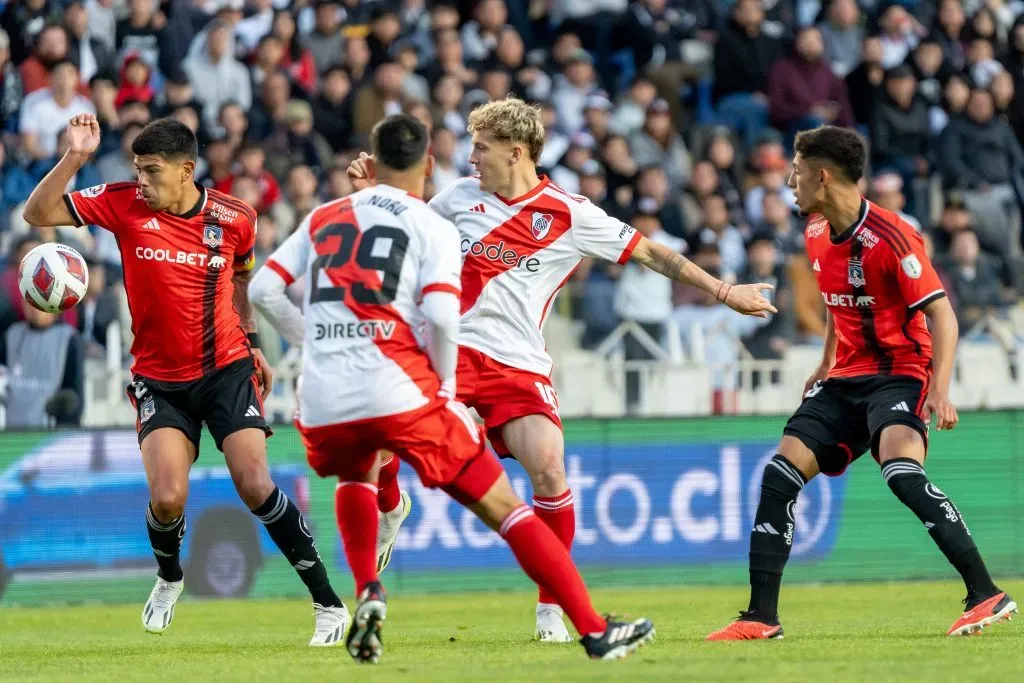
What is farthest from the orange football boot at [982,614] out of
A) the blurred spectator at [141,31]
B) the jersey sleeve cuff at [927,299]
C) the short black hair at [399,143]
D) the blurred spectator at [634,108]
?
the blurred spectator at [141,31]

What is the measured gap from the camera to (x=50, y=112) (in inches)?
679

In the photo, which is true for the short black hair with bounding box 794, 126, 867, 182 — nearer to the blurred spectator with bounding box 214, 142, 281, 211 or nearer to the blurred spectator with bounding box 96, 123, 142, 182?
the blurred spectator with bounding box 214, 142, 281, 211

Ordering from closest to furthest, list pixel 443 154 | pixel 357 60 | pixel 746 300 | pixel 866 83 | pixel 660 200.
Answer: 1. pixel 746 300
2. pixel 443 154
3. pixel 660 200
4. pixel 357 60
5. pixel 866 83

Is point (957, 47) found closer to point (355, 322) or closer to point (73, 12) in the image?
point (73, 12)

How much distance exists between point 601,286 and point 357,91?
4.45 meters

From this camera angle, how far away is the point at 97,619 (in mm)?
12516

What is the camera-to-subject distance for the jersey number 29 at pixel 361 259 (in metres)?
7.16

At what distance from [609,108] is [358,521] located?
44.6 feet

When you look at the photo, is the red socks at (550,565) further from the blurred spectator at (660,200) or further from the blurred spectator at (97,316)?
the blurred spectator at (660,200)

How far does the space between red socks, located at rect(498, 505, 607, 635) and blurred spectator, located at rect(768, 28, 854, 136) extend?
47.8 feet

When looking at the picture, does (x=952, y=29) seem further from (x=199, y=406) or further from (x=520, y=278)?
(x=199, y=406)

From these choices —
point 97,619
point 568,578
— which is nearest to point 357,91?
point 97,619

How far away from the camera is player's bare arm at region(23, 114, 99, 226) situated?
8.92 meters

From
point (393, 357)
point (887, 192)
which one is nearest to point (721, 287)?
point (393, 357)
